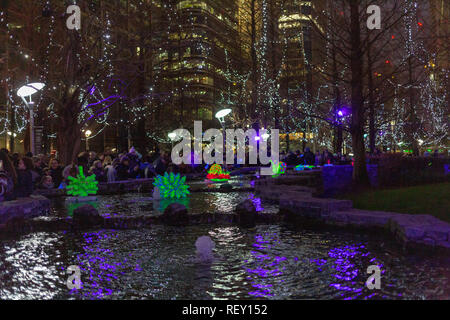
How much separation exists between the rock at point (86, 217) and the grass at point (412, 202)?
19.1 feet

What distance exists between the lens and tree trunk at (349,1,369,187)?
1512cm

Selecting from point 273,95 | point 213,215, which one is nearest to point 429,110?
point 273,95

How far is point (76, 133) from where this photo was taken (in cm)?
1909

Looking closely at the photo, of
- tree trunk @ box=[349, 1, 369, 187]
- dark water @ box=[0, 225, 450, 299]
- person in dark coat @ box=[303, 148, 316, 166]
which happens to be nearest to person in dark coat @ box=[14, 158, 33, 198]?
dark water @ box=[0, 225, 450, 299]

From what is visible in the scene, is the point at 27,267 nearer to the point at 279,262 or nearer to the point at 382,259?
the point at 279,262

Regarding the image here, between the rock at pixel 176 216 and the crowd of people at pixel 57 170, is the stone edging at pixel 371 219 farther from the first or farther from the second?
the crowd of people at pixel 57 170

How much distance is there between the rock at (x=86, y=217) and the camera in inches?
361

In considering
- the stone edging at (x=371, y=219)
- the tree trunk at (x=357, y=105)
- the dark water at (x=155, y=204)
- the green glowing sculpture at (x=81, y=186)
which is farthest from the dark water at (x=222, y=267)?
the tree trunk at (x=357, y=105)

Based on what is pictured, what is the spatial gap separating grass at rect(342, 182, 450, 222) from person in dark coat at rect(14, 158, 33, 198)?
8.36 metres

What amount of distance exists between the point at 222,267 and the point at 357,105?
35.7 ft

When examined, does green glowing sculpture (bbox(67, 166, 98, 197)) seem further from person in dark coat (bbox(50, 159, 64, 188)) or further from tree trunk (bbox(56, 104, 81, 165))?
tree trunk (bbox(56, 104, 81, 165))

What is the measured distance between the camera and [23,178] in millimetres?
11609
